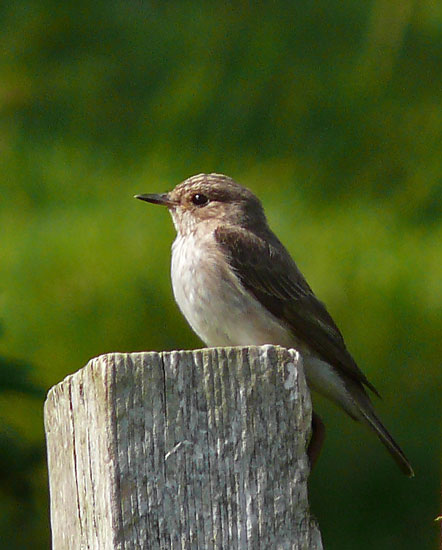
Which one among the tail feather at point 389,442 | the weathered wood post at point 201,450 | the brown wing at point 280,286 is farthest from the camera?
the brown wing at point 280,286

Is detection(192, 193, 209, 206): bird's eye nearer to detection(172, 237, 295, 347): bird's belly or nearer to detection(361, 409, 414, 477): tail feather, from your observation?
detection(172, 237, 295, 347): bird's belly

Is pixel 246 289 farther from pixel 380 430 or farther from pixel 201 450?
pixel 201 450

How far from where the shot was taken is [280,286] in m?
4.45

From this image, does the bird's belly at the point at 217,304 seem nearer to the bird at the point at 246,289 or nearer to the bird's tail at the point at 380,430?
the bird at the point at 246,289

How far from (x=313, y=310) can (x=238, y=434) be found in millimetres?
2492

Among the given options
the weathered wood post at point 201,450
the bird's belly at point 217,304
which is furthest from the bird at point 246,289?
the weathered wood post at point 201,450

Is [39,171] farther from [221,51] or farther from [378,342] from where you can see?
[378,342]

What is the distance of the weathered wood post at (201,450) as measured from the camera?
189 centimetres

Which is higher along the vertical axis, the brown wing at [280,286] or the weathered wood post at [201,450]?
the brown wing at [280,286]

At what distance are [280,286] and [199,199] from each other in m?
0.55

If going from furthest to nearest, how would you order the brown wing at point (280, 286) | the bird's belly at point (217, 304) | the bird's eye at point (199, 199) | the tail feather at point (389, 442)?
the bird's eye at point (199, 199) → the brown wing at point (280, 286) → the bird's belly at point (217, 304) → the tail feather at point (389, 442)

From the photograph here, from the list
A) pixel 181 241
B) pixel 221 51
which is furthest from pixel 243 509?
pixel 221 51

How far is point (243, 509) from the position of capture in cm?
190

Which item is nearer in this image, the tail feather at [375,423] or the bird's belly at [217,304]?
the tail feather at [375,423]
